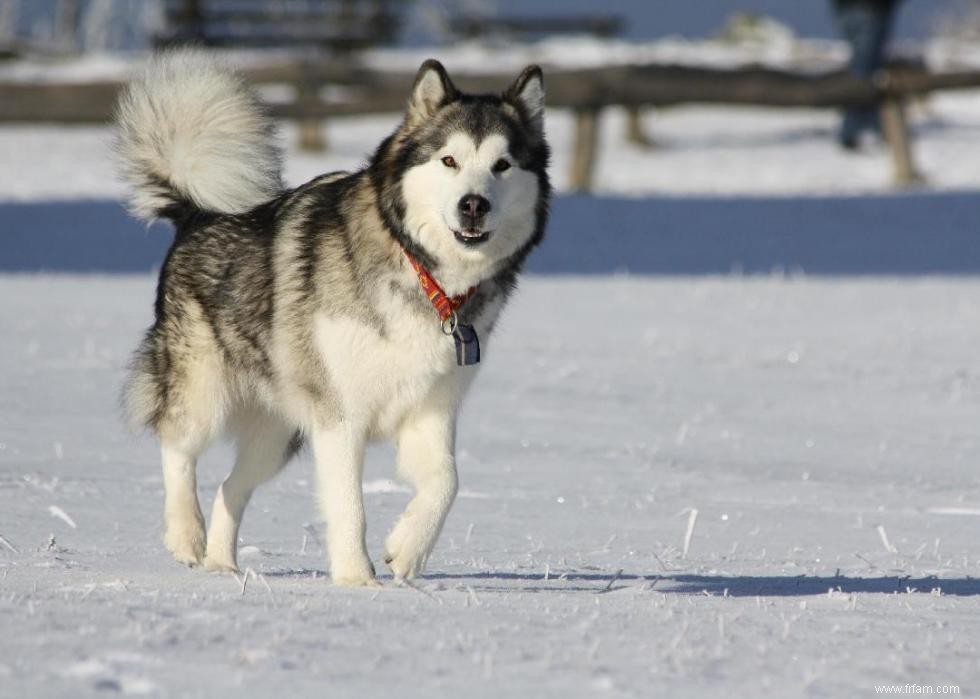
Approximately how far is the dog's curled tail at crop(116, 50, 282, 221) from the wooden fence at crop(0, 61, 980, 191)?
9.88 meters

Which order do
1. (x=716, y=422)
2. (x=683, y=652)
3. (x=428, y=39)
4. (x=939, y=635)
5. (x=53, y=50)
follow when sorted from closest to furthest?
(x=683, y=652) → (x=939, y=635) → (x=716, y=422) → (x=53, y=50) → (x=428, y=39)

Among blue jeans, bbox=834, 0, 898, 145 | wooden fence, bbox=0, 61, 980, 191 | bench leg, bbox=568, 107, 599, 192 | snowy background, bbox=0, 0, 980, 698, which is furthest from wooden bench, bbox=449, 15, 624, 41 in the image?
snowy background, bbox=0, 0, 980, 698

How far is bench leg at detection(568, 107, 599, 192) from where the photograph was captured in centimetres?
1568

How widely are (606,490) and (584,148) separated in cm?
1034

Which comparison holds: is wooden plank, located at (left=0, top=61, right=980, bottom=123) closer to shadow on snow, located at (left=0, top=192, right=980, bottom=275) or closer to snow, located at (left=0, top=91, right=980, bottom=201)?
snow, located at (left=0, top=91, right=980, bottom=201)

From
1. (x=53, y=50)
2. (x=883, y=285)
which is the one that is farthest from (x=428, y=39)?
(x=883, y=285)

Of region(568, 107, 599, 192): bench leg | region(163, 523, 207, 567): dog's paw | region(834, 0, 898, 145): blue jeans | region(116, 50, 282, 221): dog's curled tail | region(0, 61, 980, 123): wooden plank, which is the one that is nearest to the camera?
region(163, 523, 207, 567): dog's paw

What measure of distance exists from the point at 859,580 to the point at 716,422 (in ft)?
9.03

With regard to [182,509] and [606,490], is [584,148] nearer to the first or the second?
[606,490]

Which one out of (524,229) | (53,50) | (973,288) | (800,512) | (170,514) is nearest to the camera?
(524,229)

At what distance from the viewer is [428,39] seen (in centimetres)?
3656

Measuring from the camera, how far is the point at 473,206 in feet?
13.9

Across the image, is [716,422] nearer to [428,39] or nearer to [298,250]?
[298,250]

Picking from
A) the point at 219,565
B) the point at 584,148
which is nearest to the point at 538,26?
the point at 584,148
